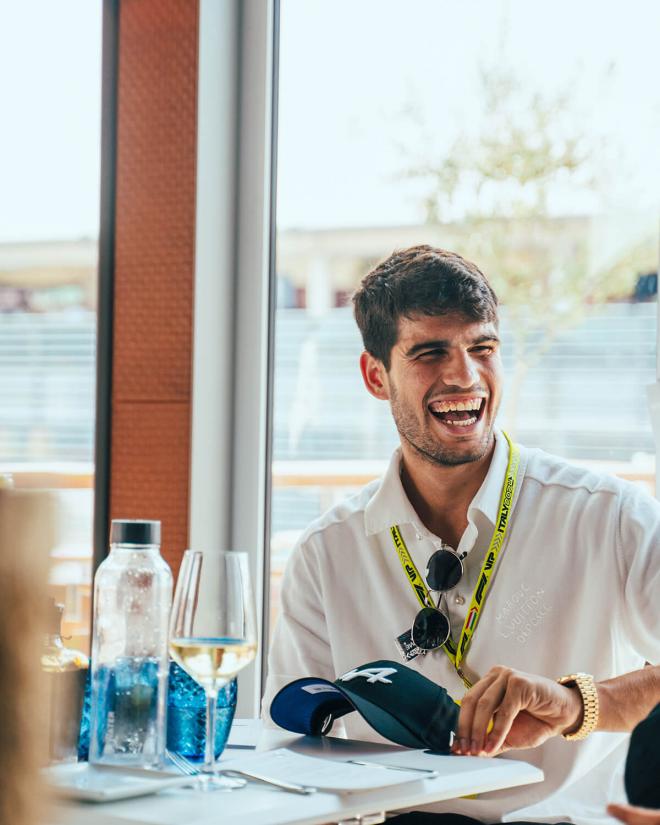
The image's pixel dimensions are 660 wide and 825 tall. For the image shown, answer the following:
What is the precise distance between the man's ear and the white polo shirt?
28 cm

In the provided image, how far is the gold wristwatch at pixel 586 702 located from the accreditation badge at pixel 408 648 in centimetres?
36

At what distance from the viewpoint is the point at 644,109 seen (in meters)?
2.63

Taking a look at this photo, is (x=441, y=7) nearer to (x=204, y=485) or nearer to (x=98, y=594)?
(x=204, y=485)

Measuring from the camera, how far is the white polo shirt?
188 cm

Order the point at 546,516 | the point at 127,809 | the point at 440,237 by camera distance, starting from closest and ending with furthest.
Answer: the point at 127,809 → the point at 546,516 → the point at 440,237

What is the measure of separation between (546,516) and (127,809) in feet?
3.39

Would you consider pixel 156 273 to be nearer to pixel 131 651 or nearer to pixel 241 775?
pixel 131 651

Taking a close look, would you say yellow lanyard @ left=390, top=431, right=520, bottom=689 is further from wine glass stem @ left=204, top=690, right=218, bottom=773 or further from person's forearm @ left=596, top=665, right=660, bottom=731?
wine glass stem @ left=204, top=690, right=218, bottom=773

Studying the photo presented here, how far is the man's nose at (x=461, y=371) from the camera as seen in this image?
209 cm

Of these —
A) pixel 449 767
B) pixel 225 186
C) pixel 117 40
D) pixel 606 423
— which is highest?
pixel 117 40

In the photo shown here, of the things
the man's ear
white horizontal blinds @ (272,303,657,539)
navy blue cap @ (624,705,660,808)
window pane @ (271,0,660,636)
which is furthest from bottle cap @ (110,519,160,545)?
window pane @ (271,0,660,636)

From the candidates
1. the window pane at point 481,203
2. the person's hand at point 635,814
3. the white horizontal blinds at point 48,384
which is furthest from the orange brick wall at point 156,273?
the person's hand at point 635,814

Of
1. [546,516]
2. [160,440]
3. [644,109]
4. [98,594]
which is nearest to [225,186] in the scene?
[160,440]

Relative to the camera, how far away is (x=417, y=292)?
214 centimetres
